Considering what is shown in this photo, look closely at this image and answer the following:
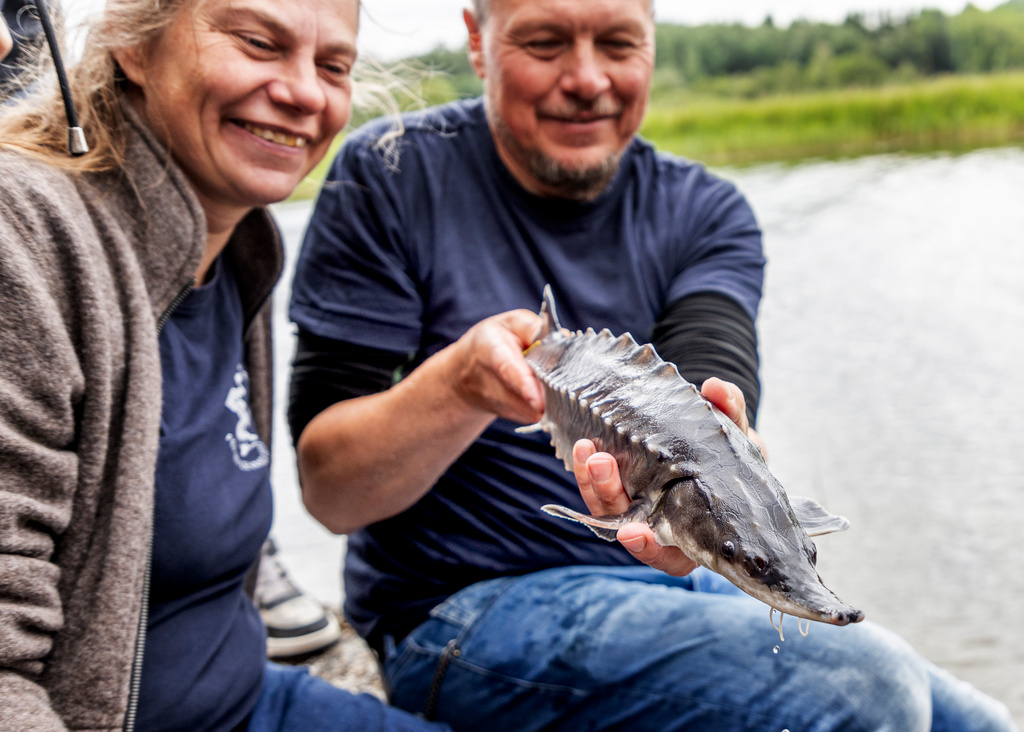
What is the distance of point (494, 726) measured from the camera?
1.69m

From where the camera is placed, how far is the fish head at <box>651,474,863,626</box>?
3.04 ft

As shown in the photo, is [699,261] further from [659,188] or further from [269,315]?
[269,315]

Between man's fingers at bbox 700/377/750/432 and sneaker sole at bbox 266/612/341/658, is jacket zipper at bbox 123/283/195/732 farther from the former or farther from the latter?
sneaker sole at bbox 266/612/341/658

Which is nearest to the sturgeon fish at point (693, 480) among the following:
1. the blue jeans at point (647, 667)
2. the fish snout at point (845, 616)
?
the fish snout at point (845, 616)

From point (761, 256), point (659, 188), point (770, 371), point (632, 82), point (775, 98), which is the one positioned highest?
point (632, 82)

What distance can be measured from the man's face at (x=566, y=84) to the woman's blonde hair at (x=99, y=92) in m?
0.71

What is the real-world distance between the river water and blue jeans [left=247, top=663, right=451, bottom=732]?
5.01 ft

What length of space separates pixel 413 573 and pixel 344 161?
3.20 ft

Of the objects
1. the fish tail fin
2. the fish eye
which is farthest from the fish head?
the fish tail fin

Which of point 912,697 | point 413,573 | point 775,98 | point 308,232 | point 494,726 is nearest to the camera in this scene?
point 912,697

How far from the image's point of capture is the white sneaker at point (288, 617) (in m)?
2.52

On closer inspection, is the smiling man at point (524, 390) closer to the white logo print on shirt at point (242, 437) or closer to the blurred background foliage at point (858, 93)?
the white logo print on shirt at point (242, 437)

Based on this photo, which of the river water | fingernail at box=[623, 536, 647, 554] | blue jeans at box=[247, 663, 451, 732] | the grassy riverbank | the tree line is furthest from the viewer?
the tree line

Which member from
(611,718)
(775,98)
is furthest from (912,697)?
(775,98)
